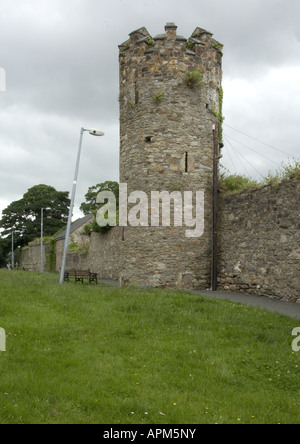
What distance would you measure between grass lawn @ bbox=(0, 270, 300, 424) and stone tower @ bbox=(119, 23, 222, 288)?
4.95 meters

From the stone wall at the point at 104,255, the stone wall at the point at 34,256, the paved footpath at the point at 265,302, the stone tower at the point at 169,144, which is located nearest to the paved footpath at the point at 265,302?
the paved footpath at the point at 265,302

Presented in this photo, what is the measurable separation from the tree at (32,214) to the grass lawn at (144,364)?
54.9m

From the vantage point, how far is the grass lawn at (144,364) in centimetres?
516

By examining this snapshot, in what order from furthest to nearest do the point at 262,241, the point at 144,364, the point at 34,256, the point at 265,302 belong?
1. the point at 34,256
2. the point at 262,241
3. the point at 265,302
4. the point at 144,364

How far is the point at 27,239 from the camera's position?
64500mm

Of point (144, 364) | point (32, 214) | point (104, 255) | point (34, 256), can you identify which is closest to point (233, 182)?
point (144, 364)

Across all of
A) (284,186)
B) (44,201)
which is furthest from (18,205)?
(284,186)

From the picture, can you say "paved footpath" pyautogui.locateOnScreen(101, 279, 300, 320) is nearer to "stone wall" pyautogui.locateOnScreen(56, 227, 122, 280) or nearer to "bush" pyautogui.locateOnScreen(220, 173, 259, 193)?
"bush" pyautogui.locateOnScreen(220, 173, 259, 193)

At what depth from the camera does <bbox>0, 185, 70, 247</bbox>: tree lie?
64250 millimetres

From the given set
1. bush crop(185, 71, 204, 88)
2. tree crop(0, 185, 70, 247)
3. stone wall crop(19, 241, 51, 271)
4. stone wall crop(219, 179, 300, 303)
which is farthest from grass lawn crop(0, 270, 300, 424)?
tree crop(0, 185, 70, 247)

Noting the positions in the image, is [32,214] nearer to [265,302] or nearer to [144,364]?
[265,302]

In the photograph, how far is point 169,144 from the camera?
1602cm

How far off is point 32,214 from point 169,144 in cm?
5268

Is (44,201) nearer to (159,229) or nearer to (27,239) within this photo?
(27,239)
